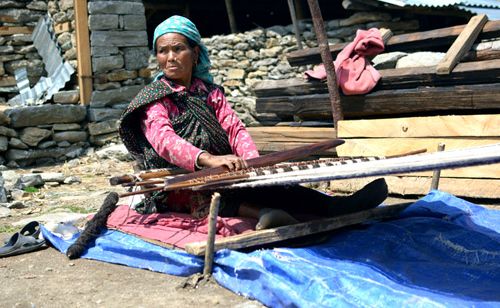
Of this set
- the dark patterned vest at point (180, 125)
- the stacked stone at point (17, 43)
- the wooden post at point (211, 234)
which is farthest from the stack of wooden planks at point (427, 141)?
the stacked stone at point (17, 43)

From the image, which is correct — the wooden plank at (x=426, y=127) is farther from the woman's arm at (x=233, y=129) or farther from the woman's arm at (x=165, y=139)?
the woman's arm at (x=165, y=139)

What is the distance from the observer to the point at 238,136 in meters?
4.18

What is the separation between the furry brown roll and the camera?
3844mm

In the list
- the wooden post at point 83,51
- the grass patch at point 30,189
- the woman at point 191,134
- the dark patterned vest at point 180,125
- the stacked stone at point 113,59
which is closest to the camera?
the woman at point 191,134

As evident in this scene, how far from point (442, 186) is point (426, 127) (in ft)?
1.78

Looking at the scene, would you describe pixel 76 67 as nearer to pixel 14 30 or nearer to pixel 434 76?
pixel 14 30

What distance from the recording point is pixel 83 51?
9344 millimetres

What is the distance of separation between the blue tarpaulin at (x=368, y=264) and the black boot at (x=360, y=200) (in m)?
0.13

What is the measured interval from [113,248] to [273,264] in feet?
3.76

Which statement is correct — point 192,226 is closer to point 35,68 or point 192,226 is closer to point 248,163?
point 248,163

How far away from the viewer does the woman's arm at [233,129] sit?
4.12 m

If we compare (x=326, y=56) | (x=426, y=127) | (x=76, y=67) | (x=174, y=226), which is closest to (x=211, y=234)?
(x=174, y=226)

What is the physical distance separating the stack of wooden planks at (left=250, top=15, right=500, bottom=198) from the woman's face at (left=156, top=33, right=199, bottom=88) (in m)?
2.39

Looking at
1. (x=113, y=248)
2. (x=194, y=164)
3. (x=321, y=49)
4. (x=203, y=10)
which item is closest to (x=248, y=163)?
(x=194, y=164)
